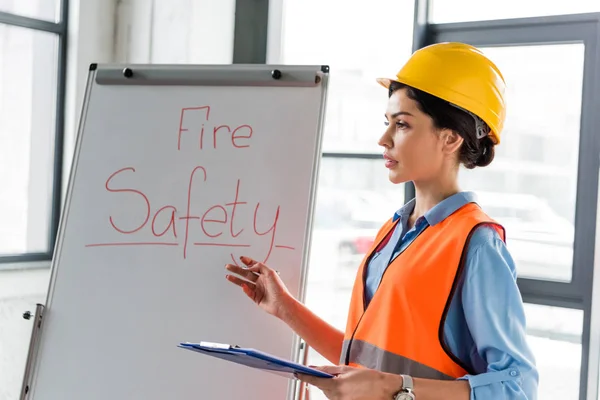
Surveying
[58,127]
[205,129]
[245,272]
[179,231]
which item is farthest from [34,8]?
[245,272]

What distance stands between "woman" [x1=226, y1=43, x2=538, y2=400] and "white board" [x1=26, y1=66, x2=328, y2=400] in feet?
0.96

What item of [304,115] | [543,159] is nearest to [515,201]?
[543,159]

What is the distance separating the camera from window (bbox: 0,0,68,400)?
2793 mm

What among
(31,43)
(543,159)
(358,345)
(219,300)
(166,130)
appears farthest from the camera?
(31,43)

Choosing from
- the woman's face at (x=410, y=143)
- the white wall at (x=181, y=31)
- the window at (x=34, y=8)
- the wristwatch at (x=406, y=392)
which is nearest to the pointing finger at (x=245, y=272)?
the woman's face at (x=410, y=143)

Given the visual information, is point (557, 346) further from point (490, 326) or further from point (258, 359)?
point (258, 359)

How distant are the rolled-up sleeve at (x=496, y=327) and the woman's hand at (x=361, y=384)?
137 mm

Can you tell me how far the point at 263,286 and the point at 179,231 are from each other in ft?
0.94

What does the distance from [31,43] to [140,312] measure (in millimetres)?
1654

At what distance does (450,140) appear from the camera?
4.47 ft

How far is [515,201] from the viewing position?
96.0 inches

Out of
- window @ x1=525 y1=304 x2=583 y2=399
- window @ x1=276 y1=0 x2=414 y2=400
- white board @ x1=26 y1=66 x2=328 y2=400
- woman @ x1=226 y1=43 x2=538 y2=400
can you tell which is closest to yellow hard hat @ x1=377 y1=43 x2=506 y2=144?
woman @ x1=226 y1=43 x2=538 y2=400

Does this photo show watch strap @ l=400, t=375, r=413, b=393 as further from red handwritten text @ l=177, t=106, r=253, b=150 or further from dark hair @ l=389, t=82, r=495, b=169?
red handwritten text @ l=177, t=106, r=253, b=150

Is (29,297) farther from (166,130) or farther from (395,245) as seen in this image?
(395,245)
